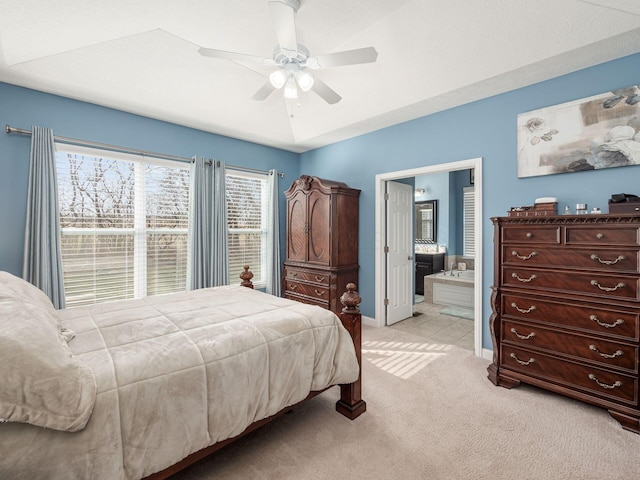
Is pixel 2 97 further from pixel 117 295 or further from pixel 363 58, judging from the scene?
pixel 363 58

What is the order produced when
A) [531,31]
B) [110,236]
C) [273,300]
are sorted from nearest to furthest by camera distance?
[531,31] → [273,300] → [110,236]

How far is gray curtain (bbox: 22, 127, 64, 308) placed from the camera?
117 inches

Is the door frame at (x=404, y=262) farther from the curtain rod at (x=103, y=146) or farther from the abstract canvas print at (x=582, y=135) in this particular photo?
the curtain rod at (x=103, y=146)

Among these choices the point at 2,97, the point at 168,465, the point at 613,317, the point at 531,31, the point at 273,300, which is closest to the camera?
the point at 168,465

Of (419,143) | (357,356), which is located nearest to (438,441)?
(357,356)

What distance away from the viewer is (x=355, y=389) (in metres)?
2.21

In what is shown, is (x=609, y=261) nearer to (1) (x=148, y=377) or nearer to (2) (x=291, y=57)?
(2) (x=291, y=57)

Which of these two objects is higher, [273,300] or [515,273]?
[515,273]

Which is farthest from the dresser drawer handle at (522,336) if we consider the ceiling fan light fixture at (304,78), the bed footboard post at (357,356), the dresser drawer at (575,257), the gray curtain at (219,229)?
the gray curtain at (219,229)

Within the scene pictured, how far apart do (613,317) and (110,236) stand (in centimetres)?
477

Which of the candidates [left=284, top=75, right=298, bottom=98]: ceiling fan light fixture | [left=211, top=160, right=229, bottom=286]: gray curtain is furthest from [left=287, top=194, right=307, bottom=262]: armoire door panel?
[left=284, top=75, right=298, bottom=98]: ceiling fan light fixture

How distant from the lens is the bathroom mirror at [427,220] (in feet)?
22.8

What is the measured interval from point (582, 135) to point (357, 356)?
2669 millimetres

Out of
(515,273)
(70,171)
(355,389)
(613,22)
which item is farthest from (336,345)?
(70,171)
